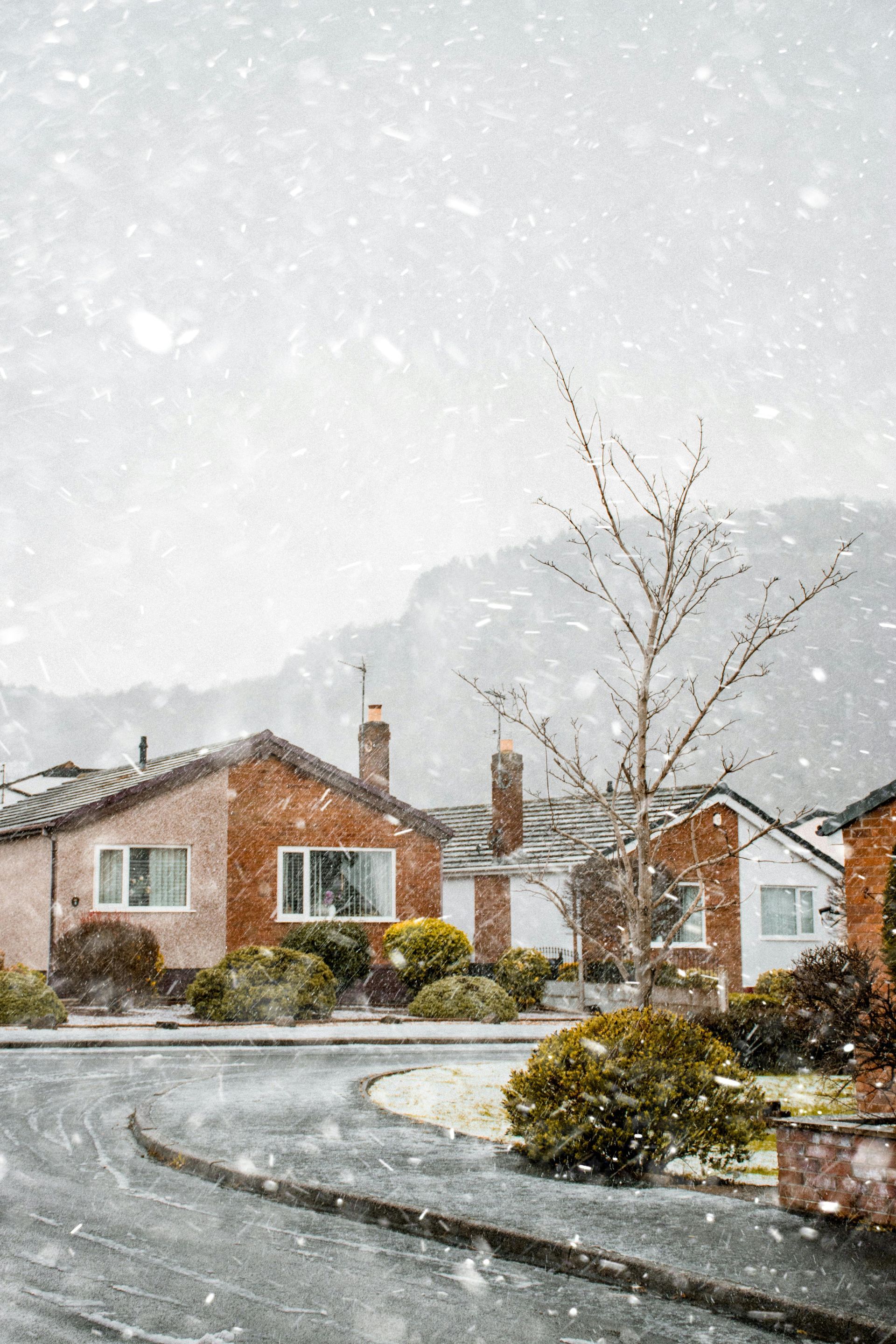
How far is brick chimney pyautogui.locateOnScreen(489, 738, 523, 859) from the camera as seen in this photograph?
1444 inches

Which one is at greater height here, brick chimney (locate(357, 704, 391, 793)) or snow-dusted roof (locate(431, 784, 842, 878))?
brick chimney (locate(357, 704, 391, 793))

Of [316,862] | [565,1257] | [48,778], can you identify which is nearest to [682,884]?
[316,862]

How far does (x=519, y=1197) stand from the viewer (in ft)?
25.7

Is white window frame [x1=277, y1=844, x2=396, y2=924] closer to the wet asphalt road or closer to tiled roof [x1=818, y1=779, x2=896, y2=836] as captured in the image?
tiled roof [x1=818, y1=779, x2=896, y2=836]

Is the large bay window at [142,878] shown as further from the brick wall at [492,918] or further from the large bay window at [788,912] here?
the large bay window at [788,912]

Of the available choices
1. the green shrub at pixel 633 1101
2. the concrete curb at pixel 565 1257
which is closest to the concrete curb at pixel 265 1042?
the concrete curb at pixel 565 1257

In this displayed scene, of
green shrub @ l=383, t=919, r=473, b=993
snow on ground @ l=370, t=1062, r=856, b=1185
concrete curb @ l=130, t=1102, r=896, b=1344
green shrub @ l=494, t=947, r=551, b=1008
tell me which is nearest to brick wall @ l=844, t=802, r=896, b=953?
snow on ground @ l=370, t=1062, r=856, b=1185

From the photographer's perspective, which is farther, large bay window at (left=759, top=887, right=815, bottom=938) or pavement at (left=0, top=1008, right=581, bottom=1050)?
large bay window at (left=759, top=887, right=815, bottom=938)

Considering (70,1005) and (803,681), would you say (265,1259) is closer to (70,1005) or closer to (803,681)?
(70,1005)

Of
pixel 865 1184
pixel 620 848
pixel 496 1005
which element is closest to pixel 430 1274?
pixel 865 1184

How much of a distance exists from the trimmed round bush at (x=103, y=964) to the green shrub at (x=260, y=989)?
7.30 ft

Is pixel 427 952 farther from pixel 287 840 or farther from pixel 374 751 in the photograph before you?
pixel 374 751

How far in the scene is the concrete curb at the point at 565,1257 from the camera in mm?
5520

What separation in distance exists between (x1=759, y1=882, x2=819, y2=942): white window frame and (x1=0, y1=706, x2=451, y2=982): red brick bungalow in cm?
973
